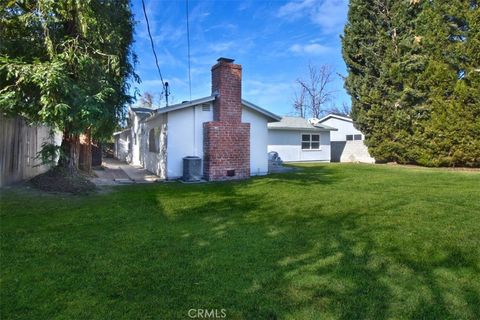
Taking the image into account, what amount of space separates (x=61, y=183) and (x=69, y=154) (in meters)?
0.95

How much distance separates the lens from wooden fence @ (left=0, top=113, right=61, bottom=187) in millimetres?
8070

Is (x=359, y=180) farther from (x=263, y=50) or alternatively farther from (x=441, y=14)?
(x=441, y=14)

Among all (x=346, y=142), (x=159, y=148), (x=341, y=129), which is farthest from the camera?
(x=341, y=129)

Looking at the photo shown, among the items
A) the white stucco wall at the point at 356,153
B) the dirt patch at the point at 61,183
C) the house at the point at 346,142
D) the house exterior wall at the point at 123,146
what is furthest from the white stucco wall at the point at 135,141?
the white stucco wall at the point at 356,153

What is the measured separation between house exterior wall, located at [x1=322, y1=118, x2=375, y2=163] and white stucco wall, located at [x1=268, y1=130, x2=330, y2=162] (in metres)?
1.24

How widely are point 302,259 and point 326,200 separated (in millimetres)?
3764

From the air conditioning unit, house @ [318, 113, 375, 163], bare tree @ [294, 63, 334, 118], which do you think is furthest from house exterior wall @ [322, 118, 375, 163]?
bare tree @ [294, 63, 334, 118]

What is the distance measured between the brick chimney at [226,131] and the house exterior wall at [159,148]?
1.45m

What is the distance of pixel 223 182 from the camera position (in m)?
10.8

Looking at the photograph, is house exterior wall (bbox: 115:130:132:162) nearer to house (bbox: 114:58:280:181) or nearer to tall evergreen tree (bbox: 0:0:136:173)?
house (bbox: 114:58:280:181)

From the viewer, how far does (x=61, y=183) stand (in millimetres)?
8242
